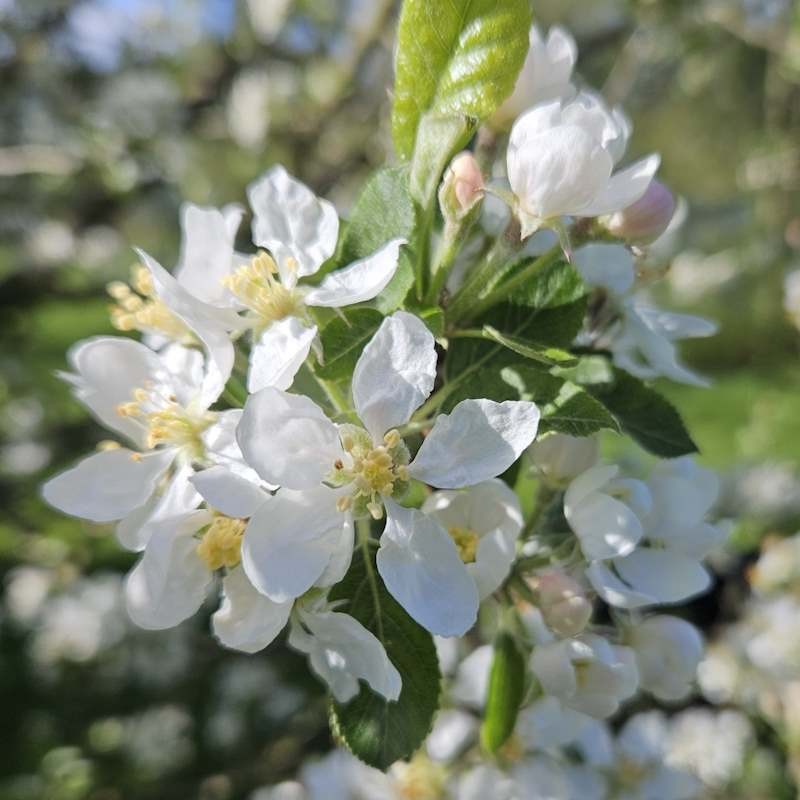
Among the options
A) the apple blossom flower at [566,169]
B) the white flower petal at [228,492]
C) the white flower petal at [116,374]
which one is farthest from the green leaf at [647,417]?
the white flower petal at [116,374]

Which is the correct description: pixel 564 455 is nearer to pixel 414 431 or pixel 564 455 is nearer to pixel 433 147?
pixel 414 431

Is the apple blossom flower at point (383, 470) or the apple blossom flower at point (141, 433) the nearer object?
the apple blossom flower at point (383, 470)

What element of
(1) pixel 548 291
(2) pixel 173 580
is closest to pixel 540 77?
(1) pixel 548 291

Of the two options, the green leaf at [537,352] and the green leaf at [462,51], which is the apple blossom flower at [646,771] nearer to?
the green leaf at [537,352]

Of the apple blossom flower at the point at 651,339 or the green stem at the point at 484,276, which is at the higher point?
the green stem at the point at 484,276

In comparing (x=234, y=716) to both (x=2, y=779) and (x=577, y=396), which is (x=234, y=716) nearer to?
(x=2, y=779)

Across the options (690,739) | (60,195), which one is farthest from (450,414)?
(60,195)
